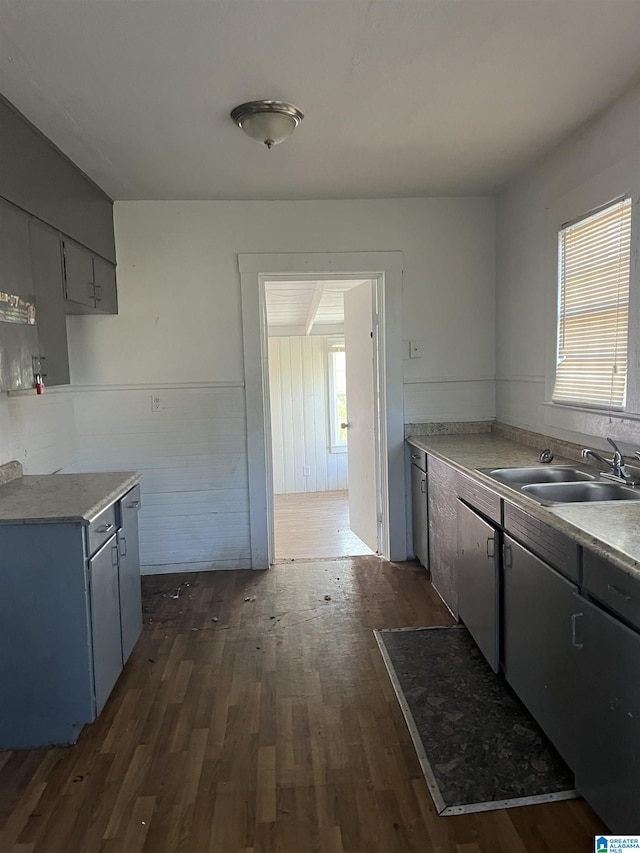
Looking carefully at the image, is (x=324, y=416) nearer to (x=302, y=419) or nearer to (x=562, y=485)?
(x=302, y=419)

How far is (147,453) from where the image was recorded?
391 centimetres

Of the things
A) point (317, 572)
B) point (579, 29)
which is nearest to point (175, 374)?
point (317, 572)

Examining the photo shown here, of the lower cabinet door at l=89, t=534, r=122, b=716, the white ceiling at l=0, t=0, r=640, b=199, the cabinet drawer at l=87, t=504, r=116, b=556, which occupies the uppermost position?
the white ceiling at l=0, t=0, r=640, b=199

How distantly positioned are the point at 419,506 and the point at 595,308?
1688 millimetres

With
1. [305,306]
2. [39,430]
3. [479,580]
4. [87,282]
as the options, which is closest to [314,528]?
[305,306]

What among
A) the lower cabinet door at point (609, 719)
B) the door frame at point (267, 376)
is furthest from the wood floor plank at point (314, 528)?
the lower cabinet door at point (609, 719)

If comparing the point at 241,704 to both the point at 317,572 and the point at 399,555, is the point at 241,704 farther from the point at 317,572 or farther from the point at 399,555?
the point at 399,555

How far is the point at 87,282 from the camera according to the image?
10.4 feet

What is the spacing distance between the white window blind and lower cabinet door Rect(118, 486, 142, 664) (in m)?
2.22

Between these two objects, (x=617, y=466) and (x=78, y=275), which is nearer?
(x=617, y=466)

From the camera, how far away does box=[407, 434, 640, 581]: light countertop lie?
5.08 ft

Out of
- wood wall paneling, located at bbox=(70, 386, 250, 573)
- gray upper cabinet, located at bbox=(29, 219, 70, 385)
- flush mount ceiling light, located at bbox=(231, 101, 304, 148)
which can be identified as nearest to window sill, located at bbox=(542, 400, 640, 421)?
flush mount ceiling light, located at bbox=(231, 101, 304, 148)

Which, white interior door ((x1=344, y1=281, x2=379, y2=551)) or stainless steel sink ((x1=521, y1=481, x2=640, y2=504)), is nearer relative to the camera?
stainless steel sink ((x1=521, y1=481, x2=640, y2=504))

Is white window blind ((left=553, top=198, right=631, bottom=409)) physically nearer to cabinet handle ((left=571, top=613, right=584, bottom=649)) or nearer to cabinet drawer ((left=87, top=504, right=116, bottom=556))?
cabinet handle ((left=571, top=613, right=584, bottom=649))
